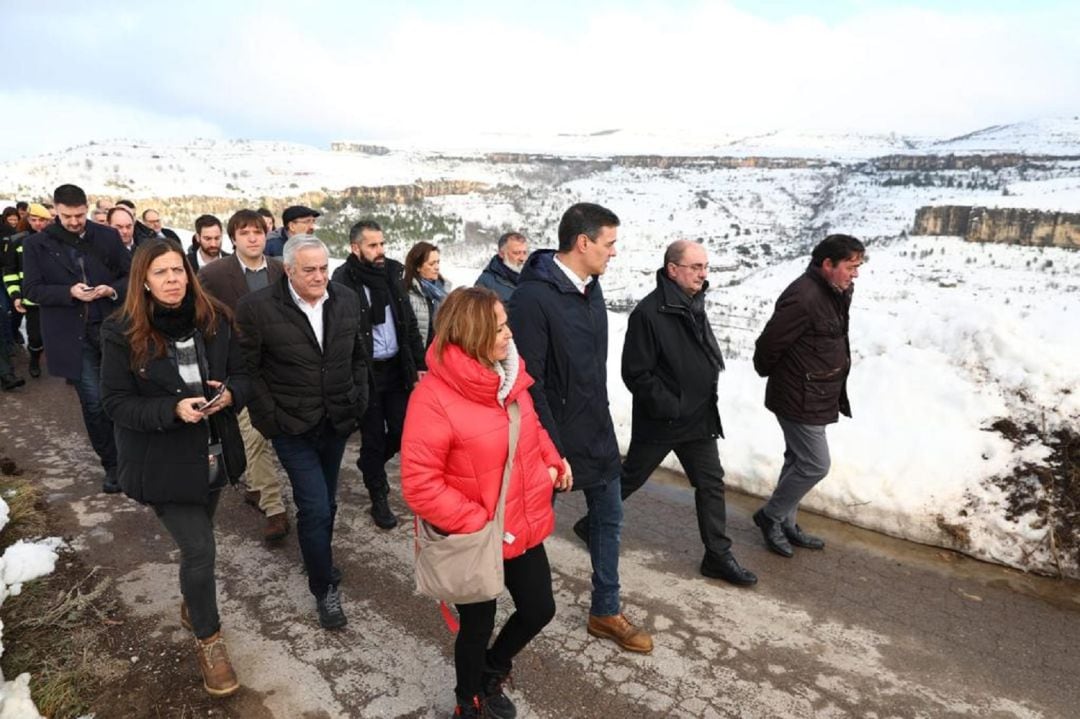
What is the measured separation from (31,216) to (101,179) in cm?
7762

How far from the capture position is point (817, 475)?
4113 millimetres

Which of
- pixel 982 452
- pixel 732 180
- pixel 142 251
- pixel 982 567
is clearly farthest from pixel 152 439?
pixel 732 180

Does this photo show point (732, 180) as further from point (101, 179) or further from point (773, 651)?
point (773, 651)

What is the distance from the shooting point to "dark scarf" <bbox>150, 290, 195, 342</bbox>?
2.75m

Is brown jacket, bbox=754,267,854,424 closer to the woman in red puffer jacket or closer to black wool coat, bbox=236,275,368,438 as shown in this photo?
the woman in red puffer jacket

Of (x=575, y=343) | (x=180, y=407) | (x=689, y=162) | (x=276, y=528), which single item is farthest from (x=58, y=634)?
(x=689, y=162)

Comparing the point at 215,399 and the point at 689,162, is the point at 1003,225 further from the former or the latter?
the point at 689,162

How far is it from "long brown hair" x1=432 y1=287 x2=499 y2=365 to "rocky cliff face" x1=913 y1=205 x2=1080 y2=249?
52051mm

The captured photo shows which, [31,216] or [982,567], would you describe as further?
[31,216]

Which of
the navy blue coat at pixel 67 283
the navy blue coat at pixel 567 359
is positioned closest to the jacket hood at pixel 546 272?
the navy blue coat at pixel 567 359

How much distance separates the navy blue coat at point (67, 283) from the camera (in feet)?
15.5

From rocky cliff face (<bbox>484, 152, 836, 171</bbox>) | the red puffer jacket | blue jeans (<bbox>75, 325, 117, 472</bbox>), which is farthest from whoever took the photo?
rocky cliff face (<bbox>484, 152, 836, 171</bbox>)

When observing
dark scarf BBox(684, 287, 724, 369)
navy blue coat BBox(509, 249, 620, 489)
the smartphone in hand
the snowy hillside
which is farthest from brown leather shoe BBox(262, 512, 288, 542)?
the snowy hillside

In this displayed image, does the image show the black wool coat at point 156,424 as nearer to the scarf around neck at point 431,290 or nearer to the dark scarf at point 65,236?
the scarf around neck at point 431,290
